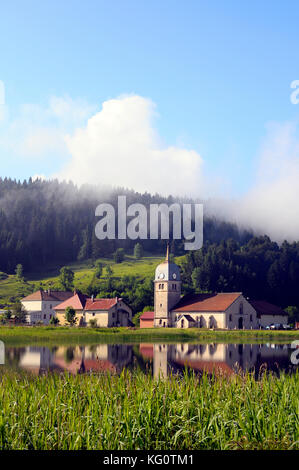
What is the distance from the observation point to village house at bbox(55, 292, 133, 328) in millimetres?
112188

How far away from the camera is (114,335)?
256 ft

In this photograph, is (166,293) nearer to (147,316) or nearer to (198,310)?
(147,316)

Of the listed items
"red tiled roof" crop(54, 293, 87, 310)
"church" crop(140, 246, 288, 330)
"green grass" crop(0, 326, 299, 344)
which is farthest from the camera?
"red tiled roof" crop(54, 293, 87, 310)

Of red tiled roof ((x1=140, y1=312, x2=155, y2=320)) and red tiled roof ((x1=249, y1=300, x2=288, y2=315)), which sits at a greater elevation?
red tiled roof ((x1=249, y1=300, x2=288, y2=315))

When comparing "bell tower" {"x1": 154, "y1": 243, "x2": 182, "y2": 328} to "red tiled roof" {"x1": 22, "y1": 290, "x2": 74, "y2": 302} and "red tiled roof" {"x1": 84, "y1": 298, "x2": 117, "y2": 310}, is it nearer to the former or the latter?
"red tiled roof" {"x1": 84, "y1": 298, "x2": 117, "y2": 310}

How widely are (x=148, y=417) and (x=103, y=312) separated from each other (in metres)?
96.8

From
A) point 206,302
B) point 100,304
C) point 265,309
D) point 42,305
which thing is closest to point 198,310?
point 206,302

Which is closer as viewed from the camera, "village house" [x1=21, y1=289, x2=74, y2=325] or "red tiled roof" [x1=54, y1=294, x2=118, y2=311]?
"red tiled roof" [x1=54, y1=294, x2=118, y2=311]

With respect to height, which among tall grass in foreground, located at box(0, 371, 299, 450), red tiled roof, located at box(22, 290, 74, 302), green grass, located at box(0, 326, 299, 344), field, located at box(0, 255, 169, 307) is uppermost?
field, located at box(0, 255, 169, 307)

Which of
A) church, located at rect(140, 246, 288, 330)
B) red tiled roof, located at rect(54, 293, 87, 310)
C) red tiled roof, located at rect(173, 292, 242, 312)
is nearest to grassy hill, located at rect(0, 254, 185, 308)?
red tiled roof, located at rect(54, 293, 87, 310)

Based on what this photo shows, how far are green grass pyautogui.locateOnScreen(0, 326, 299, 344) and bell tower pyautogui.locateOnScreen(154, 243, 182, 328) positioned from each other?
27890mm
